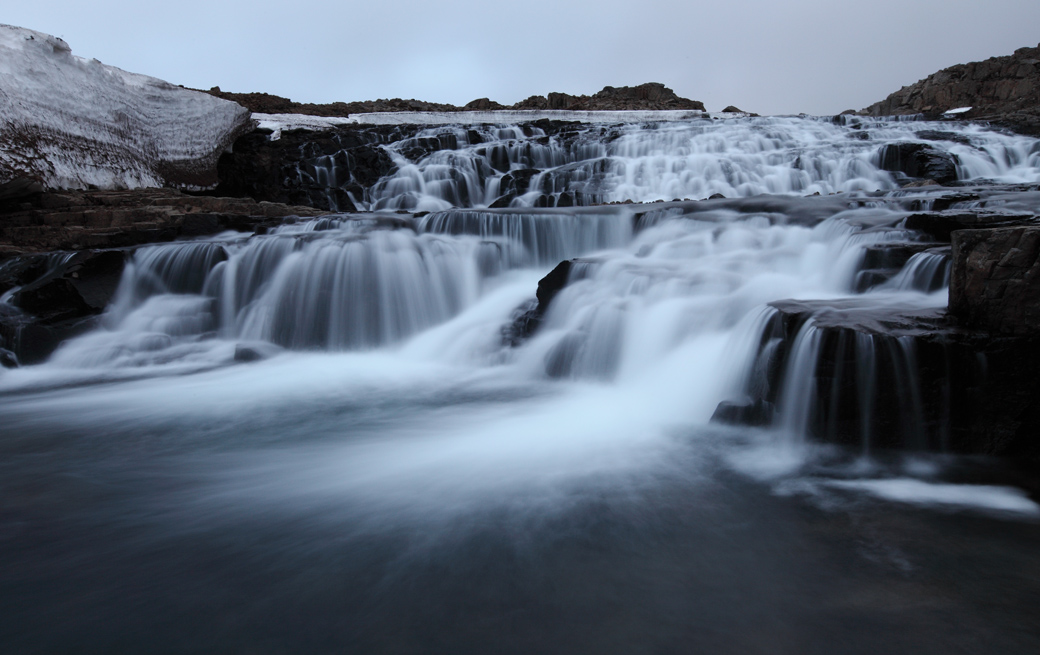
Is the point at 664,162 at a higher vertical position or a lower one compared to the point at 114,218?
Answer: higher

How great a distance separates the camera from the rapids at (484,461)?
221cm

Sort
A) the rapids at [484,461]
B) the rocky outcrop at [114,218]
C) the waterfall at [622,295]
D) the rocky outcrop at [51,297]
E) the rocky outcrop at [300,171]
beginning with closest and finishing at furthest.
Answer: the rapids at [484,461] < the waterfall at [622,295] < the rocky outcrop at [51,297] < the rocky outcrop at [114,218] < the rocky outcrop at [300,171]

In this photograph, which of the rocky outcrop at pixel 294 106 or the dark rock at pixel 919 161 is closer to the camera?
the dark rock at pixel 919 161

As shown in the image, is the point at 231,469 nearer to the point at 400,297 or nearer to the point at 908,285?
the point at 400,297

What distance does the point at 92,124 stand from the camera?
11.5 m

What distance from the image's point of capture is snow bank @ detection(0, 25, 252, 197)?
10172 millimetres

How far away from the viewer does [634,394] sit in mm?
5078

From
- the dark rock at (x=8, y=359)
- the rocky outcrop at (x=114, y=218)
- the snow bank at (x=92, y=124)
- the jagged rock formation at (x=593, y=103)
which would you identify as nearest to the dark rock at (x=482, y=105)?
the jagged rock formation at (x=593, y=103)

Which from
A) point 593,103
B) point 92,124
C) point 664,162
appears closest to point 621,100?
point 593,103

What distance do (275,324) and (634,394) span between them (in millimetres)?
4610

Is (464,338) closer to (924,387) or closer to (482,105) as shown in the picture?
(924,387)

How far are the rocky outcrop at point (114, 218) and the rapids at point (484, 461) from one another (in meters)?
0.92

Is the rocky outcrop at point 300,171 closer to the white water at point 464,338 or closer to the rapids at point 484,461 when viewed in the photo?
the white water at point 464,338

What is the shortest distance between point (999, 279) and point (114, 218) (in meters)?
11.0
